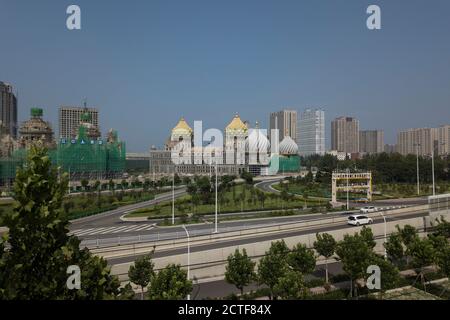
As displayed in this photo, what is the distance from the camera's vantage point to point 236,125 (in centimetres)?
6644

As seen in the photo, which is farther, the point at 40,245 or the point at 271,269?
the point at 271,269

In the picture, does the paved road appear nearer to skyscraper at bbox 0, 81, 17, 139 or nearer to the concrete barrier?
the concrete barrier

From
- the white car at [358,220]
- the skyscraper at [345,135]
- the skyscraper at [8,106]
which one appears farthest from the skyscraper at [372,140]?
the white car at [358,220]

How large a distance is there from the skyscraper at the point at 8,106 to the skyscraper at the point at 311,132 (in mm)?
55587

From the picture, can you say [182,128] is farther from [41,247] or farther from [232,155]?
[41,247]

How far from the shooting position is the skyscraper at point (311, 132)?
65875mm

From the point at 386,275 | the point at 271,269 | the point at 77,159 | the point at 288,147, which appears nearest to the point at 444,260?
the point at 386,275

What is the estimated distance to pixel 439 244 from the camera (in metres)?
11.2

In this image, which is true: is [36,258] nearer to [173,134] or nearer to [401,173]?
[401,173]

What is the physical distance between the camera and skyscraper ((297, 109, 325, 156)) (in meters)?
65.9

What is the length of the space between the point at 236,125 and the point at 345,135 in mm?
36896
